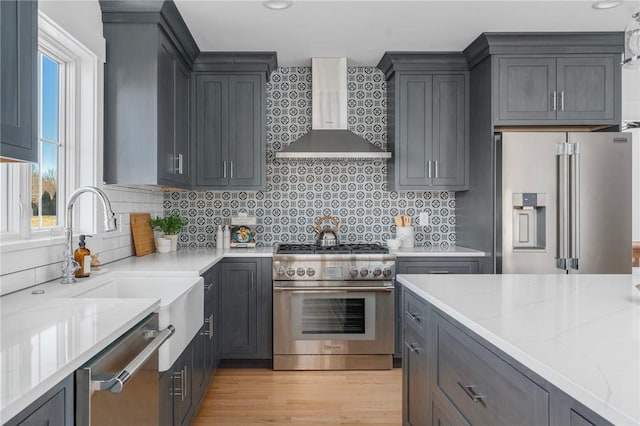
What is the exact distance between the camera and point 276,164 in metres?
4.07

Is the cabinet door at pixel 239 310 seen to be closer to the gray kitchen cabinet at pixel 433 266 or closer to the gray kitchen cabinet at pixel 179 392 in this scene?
the gray kitchen cabinet at pixel 179 392

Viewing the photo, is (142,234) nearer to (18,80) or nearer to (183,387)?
(183,387)

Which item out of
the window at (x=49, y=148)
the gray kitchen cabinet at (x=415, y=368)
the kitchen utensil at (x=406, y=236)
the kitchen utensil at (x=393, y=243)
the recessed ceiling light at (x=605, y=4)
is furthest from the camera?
the kitchen utensil at (x=406, y=236)

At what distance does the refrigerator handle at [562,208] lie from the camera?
10.5 ft

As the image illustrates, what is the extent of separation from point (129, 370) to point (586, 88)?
3.61m

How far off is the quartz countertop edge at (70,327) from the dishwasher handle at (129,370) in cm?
8

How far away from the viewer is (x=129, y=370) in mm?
1292

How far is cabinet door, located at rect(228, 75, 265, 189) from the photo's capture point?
12.2ft

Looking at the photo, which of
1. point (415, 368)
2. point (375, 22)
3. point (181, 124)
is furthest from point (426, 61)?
point (415, 368)

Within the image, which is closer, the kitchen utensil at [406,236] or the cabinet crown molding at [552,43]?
the cabinet crown molding at [552,43]

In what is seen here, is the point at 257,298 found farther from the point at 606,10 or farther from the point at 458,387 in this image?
the point at 606,10

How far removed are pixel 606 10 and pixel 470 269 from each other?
202cm

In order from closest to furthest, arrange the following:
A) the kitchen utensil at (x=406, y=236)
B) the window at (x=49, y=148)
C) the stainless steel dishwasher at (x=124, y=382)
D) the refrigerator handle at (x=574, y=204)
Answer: the stainless steel dishwasher at (x=124, y=382), the window at (x=49, y=148), the refrigerator handle at (x=574, y=204), the kitchen utensil at (x=406, y=236)

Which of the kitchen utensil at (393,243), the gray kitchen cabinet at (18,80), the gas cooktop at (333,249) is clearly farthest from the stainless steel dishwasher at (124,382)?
the kitchen utensil at (393,243)
